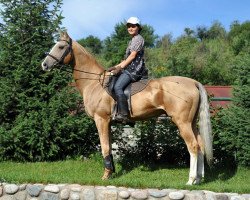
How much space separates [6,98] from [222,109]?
4870 millimetres

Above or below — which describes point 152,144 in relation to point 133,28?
below

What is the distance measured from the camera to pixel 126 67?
27.0 ft

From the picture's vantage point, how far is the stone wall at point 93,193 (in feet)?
22.7

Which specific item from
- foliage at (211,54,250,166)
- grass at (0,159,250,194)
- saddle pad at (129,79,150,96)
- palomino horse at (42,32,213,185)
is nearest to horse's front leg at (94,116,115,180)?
palomino horse at (42,32,213,185)

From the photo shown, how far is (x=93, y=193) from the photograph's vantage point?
7176 millimetres

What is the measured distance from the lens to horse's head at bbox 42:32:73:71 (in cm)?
831

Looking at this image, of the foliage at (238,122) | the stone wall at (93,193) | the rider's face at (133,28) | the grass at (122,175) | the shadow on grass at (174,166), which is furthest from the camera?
the shadow on grass at (174,166)

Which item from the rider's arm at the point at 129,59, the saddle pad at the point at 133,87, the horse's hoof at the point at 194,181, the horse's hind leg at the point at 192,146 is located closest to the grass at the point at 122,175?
the horse's hoof at the point at 194,181

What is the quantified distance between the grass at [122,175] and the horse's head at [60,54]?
213 centimetres

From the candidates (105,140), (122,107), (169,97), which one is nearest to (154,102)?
(169,97)

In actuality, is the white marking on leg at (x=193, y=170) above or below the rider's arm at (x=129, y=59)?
below

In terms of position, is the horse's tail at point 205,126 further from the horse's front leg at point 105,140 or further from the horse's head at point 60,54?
the horse's head at point 60,54

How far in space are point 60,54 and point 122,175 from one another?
2733mm

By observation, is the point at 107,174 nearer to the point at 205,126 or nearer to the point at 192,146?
the point at 192,146
